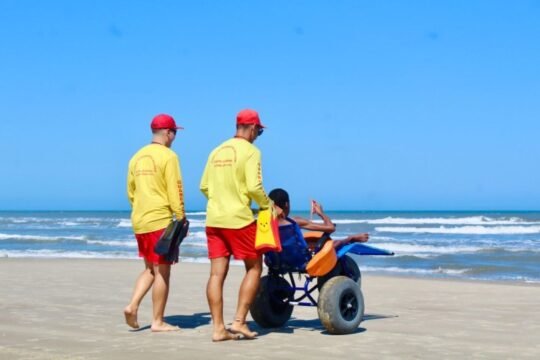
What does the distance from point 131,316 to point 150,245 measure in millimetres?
602

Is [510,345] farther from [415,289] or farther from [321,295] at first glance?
[415,289]

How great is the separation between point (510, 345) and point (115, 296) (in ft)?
17.8

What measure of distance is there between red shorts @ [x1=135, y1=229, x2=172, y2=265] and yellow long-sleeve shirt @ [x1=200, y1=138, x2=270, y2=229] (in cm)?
57

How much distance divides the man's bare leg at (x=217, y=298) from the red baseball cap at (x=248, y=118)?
3.49ft

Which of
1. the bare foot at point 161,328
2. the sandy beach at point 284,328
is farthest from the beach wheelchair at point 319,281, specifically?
the bare foot at point 161,328

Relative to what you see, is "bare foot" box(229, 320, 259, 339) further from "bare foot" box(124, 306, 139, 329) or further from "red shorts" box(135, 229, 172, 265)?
"bare foot" box(124, 306, 139, 329)

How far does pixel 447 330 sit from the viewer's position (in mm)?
7125

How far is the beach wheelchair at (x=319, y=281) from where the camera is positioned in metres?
6.76

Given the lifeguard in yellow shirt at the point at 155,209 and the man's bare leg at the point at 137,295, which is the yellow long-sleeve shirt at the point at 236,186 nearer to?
the lifeguard in yellow shirt at the point at 155,209

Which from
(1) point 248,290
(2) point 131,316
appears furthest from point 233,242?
(2) point 131,316

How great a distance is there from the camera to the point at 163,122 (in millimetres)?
7039

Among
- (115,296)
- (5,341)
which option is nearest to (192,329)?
(5,341)

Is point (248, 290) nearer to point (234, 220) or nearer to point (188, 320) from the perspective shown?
point (234, 220)

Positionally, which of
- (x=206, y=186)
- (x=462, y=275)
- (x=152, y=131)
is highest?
(x=152, y=131)
